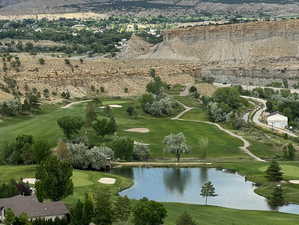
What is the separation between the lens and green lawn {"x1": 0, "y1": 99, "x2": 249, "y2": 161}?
96.1 meters

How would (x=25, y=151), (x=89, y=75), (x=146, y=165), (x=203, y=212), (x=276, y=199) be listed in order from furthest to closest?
(x=89, y=75)
(x=146, y=165)
(x=25, y=151)
(x=276, y=199)
(x=203, y=212)

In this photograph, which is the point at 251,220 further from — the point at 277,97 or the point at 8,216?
the point at 277,97

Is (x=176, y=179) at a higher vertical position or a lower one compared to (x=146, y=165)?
higher

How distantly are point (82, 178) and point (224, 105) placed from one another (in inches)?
1938

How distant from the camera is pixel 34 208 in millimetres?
57938

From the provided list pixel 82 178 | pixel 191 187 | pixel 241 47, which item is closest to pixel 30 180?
pixel 82 178

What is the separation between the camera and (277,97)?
453ft

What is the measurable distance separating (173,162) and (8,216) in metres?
38.7

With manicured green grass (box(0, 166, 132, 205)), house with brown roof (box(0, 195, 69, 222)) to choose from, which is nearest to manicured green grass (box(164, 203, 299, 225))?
house with brown roof (box(0, 195, 69, 222))

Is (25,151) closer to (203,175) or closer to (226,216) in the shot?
(203,175)

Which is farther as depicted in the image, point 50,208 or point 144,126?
point 144,126

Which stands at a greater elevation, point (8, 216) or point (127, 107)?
point (8, 216)

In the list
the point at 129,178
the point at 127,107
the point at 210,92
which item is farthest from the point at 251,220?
the point at 210,92

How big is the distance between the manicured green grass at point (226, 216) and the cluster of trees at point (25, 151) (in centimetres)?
1857
